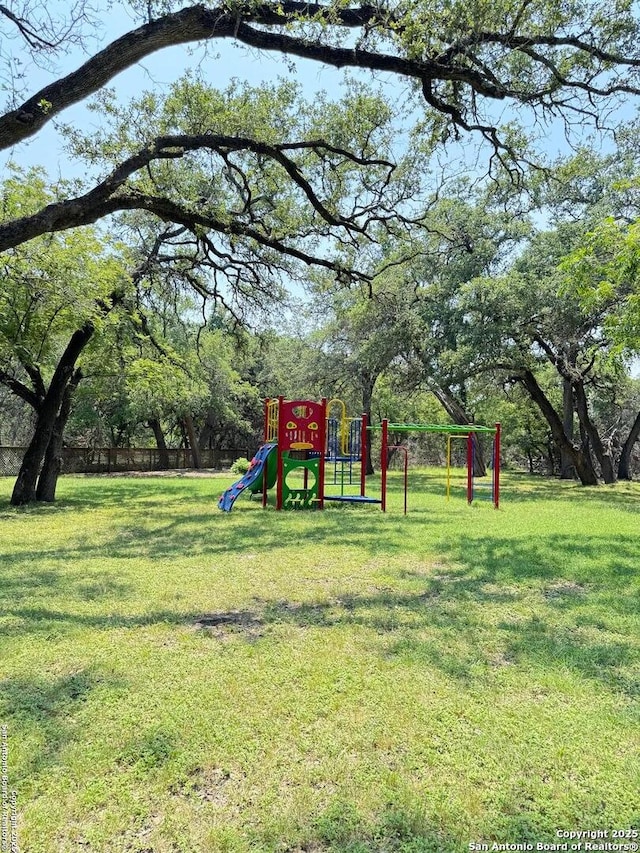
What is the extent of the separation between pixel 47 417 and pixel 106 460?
1284 centimetres

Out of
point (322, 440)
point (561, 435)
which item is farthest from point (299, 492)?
point (561, 435)

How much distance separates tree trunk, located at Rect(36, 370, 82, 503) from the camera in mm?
11261

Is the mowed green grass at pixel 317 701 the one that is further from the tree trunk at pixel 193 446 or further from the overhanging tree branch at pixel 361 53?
the tree trunk at pixel 193 446

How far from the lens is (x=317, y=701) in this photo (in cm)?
251

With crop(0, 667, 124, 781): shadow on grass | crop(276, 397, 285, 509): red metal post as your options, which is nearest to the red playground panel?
crop(276, 397, 285, 509): red metal post

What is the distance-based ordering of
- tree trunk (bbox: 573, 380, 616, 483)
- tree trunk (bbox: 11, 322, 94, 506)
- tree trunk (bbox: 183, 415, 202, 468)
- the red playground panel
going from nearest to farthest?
the red playground panel → tree trunk (bbox: 11, 322, 94, 506) → tree trunk (bbox: 573, 380, 616, 483) → tree trunk (bbox: 183, 415, 202, 468)

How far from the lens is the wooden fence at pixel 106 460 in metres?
20.1

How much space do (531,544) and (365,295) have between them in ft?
20.0

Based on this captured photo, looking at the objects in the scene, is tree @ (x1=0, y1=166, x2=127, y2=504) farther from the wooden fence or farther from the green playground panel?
the wooden fence

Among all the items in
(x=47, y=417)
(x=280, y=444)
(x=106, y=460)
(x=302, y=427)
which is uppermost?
(x=47, y=417)

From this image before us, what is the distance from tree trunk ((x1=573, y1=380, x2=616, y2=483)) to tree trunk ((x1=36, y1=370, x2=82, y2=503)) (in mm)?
14728

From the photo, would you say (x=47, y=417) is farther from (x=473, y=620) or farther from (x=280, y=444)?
(x=473, y=620)

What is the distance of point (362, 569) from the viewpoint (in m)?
5.25

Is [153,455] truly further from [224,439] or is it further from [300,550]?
[300,550]
